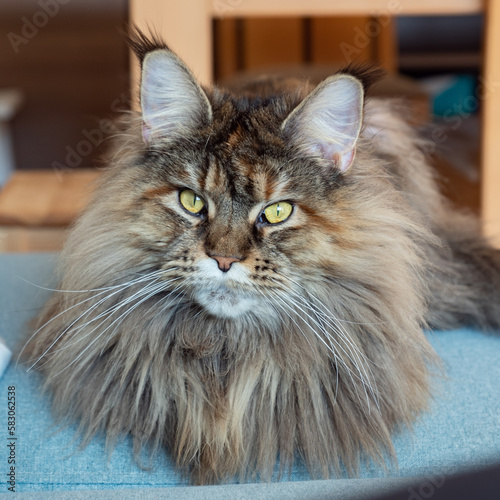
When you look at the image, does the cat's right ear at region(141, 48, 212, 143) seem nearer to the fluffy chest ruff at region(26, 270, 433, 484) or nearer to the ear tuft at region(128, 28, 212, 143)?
the ear tuft at region(128, 28, 212, 143)

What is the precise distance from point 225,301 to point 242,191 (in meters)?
0.22

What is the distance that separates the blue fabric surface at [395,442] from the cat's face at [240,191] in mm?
351

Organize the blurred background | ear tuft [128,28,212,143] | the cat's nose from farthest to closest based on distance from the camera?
the blurred background < ear tuft [128,28,212,143] < the cat's nose

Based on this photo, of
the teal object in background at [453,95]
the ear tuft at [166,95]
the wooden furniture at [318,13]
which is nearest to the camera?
the ear tuft at [166,95]

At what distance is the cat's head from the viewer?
127cm

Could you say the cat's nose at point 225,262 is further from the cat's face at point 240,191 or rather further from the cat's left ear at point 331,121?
the cat's left ear at point 331,121

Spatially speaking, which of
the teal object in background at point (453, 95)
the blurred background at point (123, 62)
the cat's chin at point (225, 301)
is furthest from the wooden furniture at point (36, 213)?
the teal object in background at point (453, 95)

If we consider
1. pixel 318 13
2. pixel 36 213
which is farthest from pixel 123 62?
pixel 318 13

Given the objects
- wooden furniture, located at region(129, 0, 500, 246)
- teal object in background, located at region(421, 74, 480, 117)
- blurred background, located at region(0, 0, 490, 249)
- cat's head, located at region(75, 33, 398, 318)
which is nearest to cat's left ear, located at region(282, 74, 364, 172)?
cat's head, located at region(75, 33, 398, 318)

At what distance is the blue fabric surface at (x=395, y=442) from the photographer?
49.6 inches

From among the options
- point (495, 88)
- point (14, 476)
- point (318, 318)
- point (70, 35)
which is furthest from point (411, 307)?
point (70, 35)

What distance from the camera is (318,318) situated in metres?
1.34

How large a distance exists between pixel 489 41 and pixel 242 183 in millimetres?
1824

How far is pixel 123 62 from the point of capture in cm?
525
